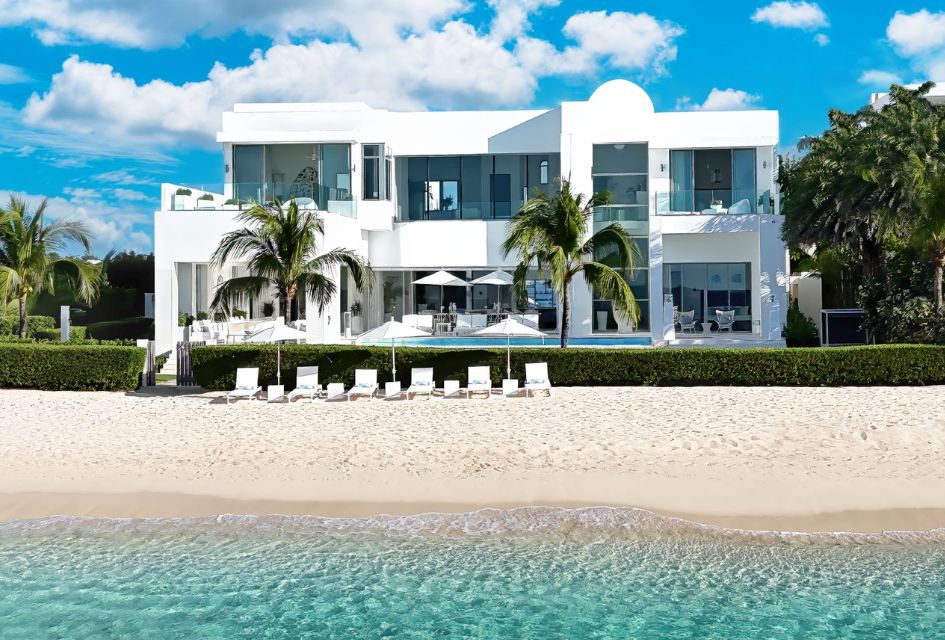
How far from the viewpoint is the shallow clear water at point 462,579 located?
838 centimetres

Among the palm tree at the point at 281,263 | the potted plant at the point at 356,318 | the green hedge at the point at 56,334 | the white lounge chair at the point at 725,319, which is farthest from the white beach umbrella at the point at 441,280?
the green hedge at the point at 56,334

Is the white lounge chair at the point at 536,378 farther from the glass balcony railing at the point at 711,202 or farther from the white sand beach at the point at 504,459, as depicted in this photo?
the glass balcony railing at the point at 711,202

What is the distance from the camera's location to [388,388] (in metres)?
16.9

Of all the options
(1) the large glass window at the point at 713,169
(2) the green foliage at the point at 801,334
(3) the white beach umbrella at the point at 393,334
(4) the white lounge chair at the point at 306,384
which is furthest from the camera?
(1) the large glass window at the point at 713,169

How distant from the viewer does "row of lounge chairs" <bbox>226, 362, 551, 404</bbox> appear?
16969 millimetres

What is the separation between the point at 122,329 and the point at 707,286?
779 inches

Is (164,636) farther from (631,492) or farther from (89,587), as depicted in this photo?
(631,492)

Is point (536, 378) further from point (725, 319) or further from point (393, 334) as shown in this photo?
point (725, 319)

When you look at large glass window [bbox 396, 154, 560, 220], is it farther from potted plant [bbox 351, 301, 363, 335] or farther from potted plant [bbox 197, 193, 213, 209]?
potted plant [bbox 197, 193, 213, 209]

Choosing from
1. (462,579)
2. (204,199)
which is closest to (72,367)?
(204,199)

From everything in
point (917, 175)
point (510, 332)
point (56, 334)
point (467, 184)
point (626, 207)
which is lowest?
point (510, 332)

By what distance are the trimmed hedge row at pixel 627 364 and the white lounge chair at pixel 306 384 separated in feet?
1.94

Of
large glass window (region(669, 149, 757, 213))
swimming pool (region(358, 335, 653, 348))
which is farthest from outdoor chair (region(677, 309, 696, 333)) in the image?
large glass window (region(669, 149, 757, 213))

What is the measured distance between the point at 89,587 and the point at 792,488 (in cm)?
833
